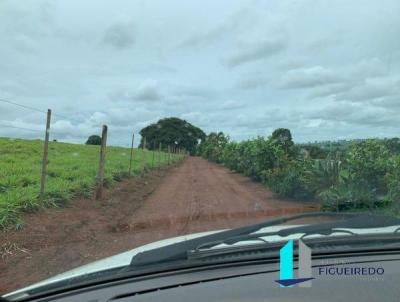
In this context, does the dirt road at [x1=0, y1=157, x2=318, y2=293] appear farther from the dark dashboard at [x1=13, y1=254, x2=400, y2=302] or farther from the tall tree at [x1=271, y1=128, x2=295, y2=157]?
the tall tree at [x1=271, y1=128, x2=295, y2=157]

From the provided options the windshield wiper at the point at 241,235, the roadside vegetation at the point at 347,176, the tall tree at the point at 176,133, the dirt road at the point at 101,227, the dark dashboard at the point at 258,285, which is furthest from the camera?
the tall tree at the point at 176,133

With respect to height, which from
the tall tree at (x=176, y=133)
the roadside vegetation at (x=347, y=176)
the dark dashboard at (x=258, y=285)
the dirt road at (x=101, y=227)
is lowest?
the dirt road at (x=101, y=227)

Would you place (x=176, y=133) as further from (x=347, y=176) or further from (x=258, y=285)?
(x=258, y=285)

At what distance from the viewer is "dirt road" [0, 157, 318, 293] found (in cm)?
661

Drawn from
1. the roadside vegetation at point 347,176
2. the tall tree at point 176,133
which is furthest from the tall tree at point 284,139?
the tall tree at point 176,133

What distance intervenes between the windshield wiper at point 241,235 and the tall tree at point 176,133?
92.4m

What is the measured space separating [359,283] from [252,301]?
0.41m

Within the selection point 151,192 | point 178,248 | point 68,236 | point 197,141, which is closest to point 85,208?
point 68,236
